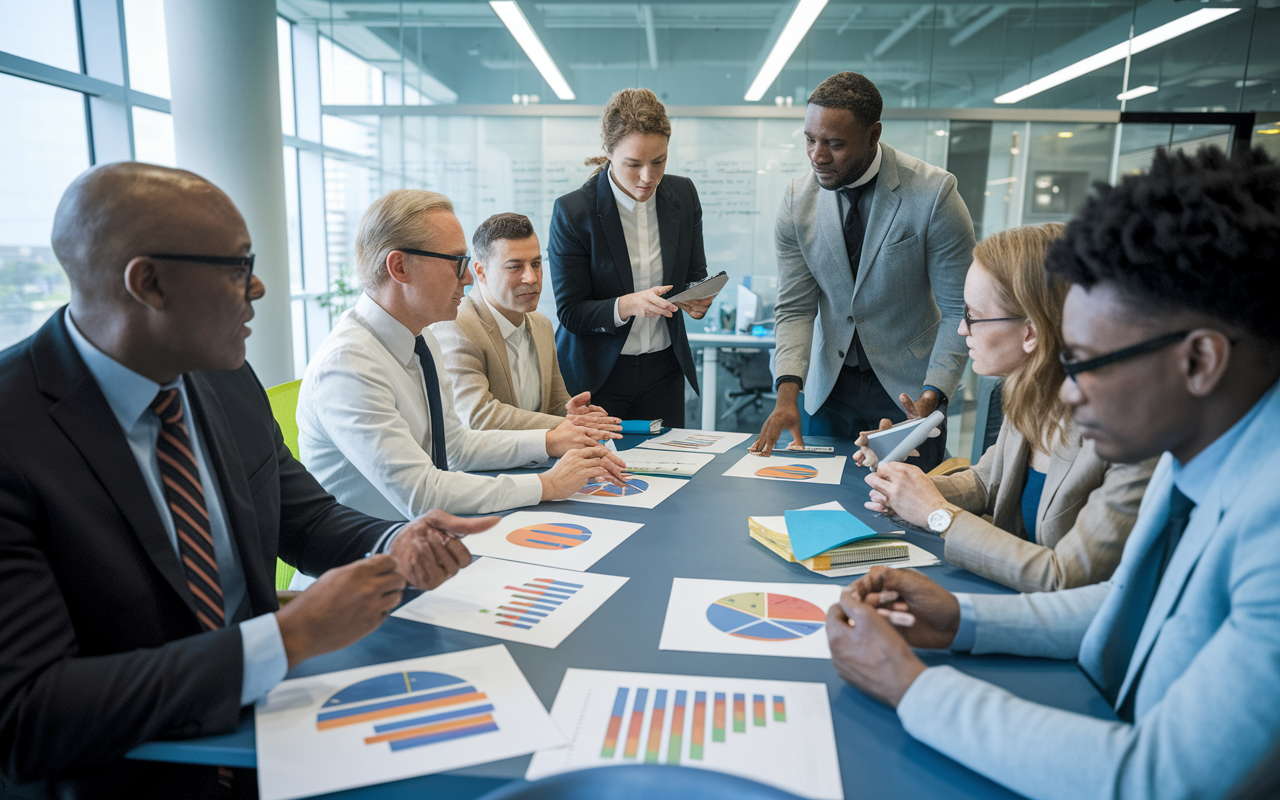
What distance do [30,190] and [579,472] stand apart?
3963mm

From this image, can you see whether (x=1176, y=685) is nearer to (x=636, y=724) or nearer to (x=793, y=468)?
(x=636, y=724)

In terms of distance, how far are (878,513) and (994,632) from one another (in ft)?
2.39

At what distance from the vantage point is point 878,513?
1.88 meters

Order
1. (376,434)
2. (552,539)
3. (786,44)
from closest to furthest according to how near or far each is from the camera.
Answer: (552,539)
(376,434)
(786,44)

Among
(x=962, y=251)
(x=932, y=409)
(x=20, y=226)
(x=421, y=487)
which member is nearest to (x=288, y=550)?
(x=421, y=487)

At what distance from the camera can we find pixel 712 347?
5.92 metres

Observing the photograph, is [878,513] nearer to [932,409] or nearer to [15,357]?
[932,409]

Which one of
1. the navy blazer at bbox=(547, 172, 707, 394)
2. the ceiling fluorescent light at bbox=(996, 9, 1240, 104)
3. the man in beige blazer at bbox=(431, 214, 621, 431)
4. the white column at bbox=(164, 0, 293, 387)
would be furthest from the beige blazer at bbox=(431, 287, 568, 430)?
the ceiling fluorescent light at bbox=(996, 9, 1240, 104)

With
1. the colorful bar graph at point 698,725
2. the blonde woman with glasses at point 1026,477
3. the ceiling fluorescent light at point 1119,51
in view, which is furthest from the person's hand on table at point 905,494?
the ceiling fluorescent light at point 1119,51

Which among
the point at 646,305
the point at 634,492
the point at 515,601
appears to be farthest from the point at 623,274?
the point at 515,601

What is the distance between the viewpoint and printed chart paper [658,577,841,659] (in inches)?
46.4

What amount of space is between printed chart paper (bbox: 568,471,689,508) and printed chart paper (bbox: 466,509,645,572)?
0.15 m

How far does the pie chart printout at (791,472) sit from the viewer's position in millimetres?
2238

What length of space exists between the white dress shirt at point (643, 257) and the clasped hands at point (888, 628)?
79.0 inches
